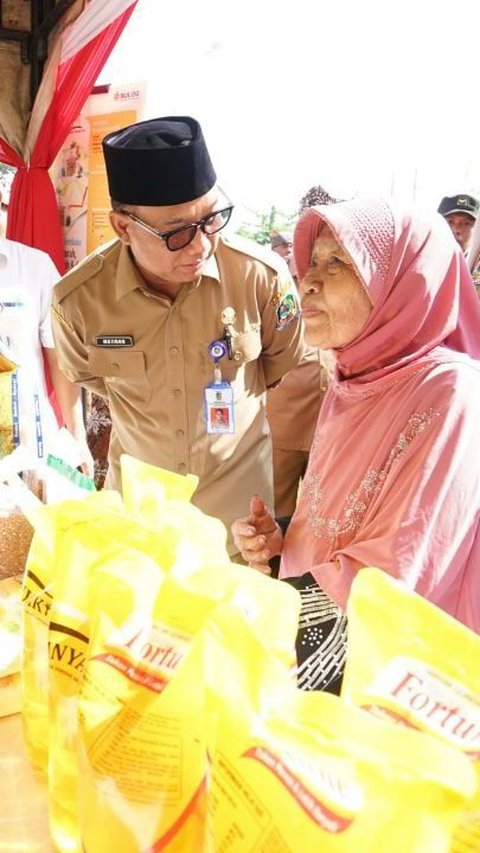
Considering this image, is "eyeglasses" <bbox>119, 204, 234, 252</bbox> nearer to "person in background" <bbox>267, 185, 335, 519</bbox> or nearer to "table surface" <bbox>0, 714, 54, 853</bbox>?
"person in background" <bbox>267, 185, 335, 519</bbox>

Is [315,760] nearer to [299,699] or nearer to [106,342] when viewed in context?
[299,699]

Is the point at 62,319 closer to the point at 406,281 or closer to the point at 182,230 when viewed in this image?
the point at 182,230

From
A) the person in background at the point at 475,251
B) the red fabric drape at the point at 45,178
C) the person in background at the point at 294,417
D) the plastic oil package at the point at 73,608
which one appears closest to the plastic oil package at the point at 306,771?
the plastic oil package at the point at 73,608

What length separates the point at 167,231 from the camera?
185 cm

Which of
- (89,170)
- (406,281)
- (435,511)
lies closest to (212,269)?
(406,281)

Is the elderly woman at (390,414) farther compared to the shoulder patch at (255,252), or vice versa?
the shoulder patch at (255,252)

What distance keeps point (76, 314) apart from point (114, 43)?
299 cm

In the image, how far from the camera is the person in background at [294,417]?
2.51 metres

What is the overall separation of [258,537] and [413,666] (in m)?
1.12

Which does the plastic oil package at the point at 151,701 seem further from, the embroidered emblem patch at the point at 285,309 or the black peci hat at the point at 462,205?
the black peci hat at the point at 462,205

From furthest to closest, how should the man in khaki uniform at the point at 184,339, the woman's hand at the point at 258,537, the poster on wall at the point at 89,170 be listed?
the poster on wall at the point at 89,170 → the man in khaki uniform at the point at 184,339 → the woman's hand at the point at 258,537

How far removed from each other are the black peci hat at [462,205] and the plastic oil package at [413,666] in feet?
10.8

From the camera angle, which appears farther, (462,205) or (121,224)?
(462,205)

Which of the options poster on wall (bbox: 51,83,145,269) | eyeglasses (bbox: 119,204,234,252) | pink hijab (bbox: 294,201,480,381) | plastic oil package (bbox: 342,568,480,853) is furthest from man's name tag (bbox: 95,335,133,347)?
poster on wall (bbox: 51,83,145,269)
